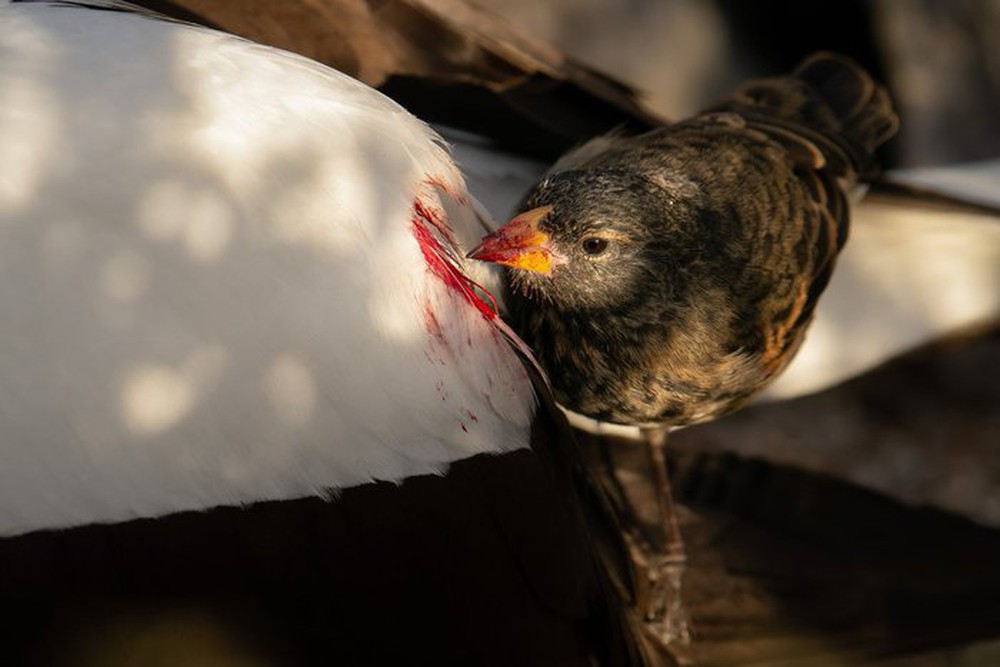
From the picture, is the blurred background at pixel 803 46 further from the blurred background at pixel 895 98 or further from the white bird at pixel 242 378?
the white bird at pixel 242 378

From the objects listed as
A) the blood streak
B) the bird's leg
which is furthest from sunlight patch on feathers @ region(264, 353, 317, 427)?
the bird's leg

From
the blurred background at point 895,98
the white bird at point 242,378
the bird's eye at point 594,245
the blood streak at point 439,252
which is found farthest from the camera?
the blurred background at point 895,98

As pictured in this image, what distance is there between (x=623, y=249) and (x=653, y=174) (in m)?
0.13

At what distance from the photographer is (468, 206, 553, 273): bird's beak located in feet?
5.20

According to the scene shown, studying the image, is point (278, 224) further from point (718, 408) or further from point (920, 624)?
point (920, 624)

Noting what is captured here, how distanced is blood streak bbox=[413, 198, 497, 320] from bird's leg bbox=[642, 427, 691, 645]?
0.56 metres

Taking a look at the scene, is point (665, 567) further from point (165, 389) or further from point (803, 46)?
point (803, 46)

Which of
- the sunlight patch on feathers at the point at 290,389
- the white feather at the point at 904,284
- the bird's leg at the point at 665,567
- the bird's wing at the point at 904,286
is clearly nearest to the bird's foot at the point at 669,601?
the bird's leg at the point at 665,567

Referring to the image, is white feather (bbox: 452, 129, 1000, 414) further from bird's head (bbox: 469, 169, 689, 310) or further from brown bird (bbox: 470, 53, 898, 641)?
bird's head (bbox: 469, 169, 689, 310)

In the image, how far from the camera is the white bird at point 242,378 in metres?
1.23

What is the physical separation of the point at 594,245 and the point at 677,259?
0.12 meters

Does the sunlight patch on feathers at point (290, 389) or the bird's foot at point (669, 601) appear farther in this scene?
the bird's foot at point (669, 601)

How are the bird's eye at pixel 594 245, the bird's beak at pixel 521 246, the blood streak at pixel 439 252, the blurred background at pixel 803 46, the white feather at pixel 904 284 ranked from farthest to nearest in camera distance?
the blurred background at pixel 803 46 → the white feather at pixel 904 284 → the bird's eye at pixel 594 245 → the bird's beak at pixel 521 246 → the blood streak at pixel 439 252

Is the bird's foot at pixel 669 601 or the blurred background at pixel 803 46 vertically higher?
the blurred background at pixel 803 46
